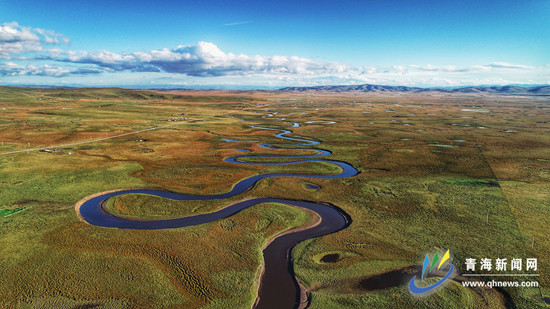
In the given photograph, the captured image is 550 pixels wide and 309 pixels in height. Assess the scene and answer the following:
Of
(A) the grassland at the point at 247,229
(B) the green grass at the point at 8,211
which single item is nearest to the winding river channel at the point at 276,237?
(A) the grassland at the point at 247,229

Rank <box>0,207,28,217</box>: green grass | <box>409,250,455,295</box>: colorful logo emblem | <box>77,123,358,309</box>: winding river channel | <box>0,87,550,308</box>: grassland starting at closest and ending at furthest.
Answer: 1. <box>0,87,550,308</box>: grassland
2. <box>409,250,455,295</box>: colorful logo emblem
3. <box>77,123,358,309</box>: winding river channel
4. <box>0,207,28,217</box>: green grass

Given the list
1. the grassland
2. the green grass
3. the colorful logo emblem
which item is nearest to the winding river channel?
the grassland

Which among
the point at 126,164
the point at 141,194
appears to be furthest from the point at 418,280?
the point at 126,164

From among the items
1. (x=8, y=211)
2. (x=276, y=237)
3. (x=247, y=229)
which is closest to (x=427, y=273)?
(x=276, y=237)

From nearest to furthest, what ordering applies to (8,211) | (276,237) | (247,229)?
(276,237) < (247,229) < (8,211)

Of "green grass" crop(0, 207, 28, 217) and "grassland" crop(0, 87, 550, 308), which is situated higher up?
"green grass" crop(0, 207, 28, 217)

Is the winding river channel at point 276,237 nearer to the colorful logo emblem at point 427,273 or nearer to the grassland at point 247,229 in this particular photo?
the grassland at point 247,229

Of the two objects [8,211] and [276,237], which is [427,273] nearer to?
[276,237]

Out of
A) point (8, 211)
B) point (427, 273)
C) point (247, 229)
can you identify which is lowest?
point (427, 273)

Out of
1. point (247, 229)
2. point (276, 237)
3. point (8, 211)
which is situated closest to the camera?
point (276, 237)

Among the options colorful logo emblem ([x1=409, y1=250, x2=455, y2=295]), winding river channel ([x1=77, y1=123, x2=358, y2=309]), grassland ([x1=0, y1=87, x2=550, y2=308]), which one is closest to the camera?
grassland ([x1=0, y1=87, x2=550, y2=308])

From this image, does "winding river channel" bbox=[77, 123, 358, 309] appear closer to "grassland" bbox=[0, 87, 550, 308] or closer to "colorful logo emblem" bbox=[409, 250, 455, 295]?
"grassland" bbox=[0, 87, 550, 308]

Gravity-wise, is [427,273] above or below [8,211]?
below
